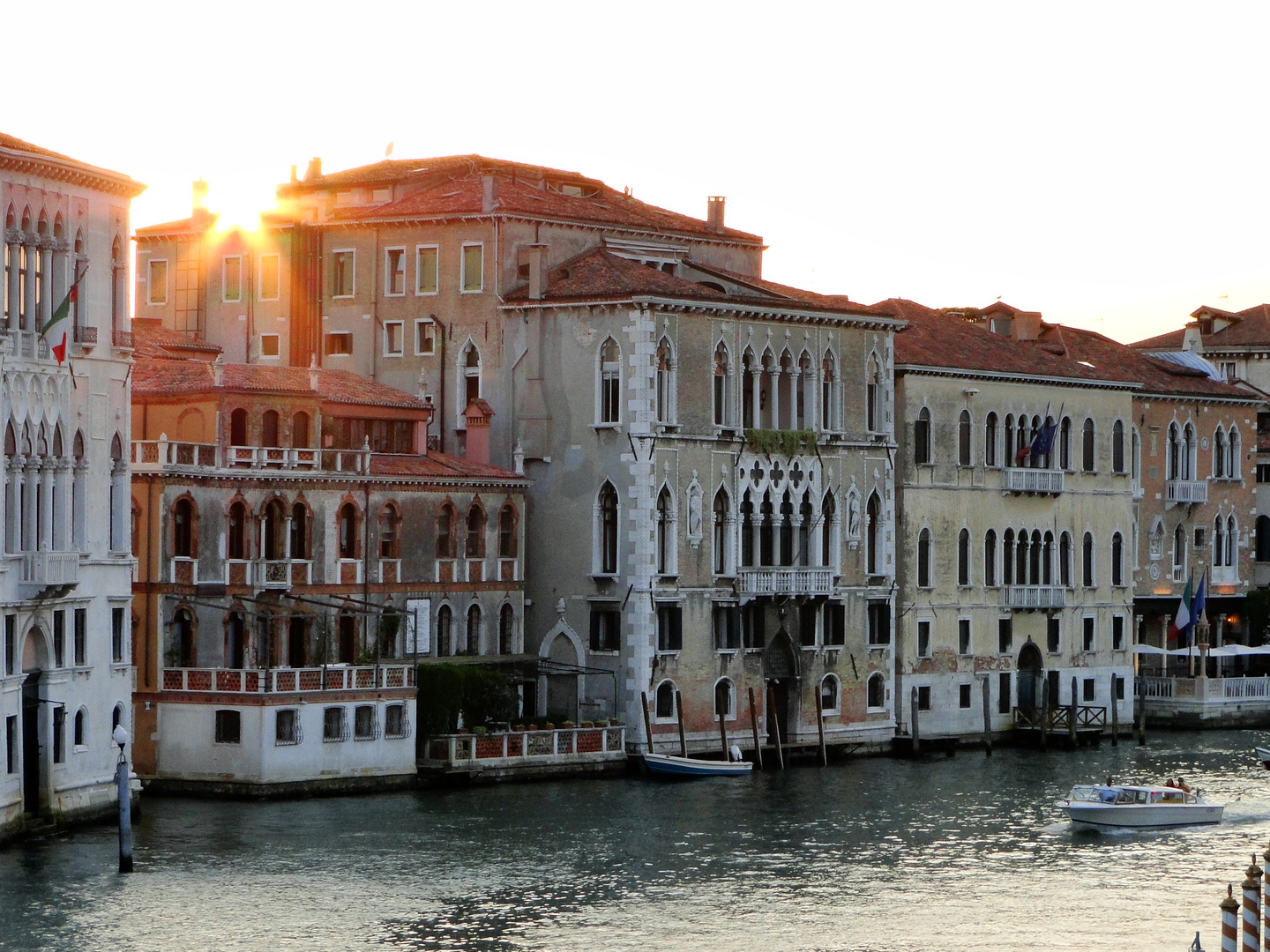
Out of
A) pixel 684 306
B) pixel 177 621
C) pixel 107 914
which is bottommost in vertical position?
pixel 107 914

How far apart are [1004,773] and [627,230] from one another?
15217 mm

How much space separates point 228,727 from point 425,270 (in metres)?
15.0

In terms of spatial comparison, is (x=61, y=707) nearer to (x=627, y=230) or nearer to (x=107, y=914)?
(x=107, y=914)

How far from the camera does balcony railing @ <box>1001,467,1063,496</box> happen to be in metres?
71.4

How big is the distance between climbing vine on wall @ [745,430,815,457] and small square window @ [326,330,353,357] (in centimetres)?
996

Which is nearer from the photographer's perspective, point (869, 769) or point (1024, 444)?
point (869, 769)

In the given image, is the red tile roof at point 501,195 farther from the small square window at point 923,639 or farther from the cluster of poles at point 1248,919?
the cluster of poles at point 1248,919

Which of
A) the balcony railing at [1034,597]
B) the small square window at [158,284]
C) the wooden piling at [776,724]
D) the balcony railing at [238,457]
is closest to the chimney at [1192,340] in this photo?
the balcony railing at [1034,597]

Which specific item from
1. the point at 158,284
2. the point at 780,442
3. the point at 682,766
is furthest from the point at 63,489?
the point at 158,284

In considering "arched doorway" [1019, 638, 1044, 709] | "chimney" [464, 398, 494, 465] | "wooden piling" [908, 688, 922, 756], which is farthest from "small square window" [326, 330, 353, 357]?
"arched doorway" [1019, 638, 1044, 709]

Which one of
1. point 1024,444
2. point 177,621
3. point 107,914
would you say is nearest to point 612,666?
point 177,621

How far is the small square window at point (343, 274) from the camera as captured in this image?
67062 mm

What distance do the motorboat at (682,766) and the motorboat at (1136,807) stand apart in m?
8.31

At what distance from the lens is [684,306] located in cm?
6225
